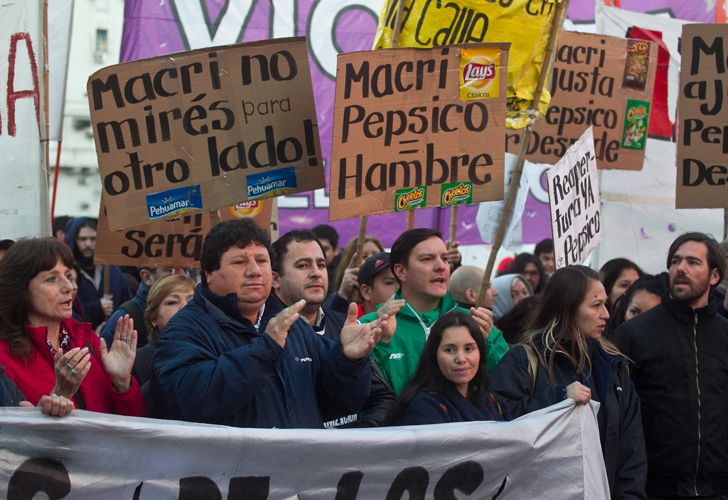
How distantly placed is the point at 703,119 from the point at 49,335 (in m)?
4.40

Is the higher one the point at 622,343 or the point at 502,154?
the point at 502,154

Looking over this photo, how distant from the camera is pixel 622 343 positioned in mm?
5637

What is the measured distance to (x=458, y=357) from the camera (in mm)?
4793

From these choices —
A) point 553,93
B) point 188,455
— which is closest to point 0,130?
point 188,455

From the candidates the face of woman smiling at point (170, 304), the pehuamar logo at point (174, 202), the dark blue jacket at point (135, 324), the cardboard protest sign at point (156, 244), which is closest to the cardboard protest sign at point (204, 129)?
the pehuamar logo at point (174, 202)

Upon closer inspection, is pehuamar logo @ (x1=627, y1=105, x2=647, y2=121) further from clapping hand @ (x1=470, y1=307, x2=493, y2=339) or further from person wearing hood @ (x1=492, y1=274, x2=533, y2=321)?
clapping hand @ (x1=470, y1=307, x2=493, y2=339)

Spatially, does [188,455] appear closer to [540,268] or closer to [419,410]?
[419,410]

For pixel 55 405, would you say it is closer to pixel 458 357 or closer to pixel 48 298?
pixel 48 298

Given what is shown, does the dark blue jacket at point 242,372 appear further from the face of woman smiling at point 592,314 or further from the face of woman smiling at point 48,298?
the face of woman smiling at point 592,314

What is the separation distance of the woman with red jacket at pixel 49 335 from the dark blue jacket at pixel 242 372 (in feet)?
0.44

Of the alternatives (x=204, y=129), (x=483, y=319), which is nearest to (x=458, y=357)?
(x=483, y=319)

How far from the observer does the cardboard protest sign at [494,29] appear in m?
6.95

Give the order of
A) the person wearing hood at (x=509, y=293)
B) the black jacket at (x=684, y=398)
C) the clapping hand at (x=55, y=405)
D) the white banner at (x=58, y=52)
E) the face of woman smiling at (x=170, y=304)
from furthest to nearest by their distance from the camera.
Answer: the person wearing hood at (x=509, y=293)
the white banner at (x=58, y=52)
the face of woman smiling at (x=170, y=304)
the black jacket at (x=684, y=398)
the clapping hand at (x=55, y=405)

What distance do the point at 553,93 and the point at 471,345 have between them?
4625 mm
